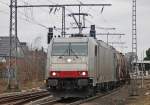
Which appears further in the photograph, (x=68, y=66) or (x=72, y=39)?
(x=72, y=39)

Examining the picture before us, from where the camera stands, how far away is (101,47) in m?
33.4

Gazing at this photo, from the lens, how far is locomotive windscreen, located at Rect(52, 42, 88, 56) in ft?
93.8

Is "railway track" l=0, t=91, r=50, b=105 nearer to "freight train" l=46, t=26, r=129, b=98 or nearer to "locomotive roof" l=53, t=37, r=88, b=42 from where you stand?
"freight train" l=46, t=26, r=129, b=98

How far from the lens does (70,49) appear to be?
28.7 meters

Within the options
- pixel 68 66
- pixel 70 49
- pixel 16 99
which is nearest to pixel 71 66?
pixel 68 66

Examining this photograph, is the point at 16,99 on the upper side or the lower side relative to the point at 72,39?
lower

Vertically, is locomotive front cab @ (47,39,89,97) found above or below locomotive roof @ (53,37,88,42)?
below

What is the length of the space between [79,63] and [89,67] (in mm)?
599

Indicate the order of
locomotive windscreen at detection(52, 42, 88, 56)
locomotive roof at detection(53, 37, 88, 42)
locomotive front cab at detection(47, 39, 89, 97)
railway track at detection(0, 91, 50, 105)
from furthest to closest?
locomotive roof at detection(53, 37, 88, 42)
locomotive windscreen at detection(52, 42, 88, 56)
locomotive front cab at detection(47, 39, 89, 97)
railway track at detection(0, 91, 50, 105)

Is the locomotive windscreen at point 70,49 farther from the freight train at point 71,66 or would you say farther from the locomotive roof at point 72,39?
the locomotive roof at point 72,39

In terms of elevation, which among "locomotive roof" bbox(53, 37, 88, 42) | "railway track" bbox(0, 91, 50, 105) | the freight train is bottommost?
"railway track" bbox(0, 91, 50, 105)

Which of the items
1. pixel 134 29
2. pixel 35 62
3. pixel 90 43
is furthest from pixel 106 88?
pixel 35 62

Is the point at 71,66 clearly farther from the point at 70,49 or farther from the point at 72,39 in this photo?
the point at 72,39

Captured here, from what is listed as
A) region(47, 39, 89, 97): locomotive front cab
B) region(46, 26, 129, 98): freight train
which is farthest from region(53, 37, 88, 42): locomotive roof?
region(47, 39, 89, 97): locomotive front cab
